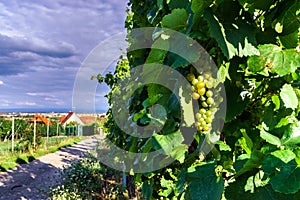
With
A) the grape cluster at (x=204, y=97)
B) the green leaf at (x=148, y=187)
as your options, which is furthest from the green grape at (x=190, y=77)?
the green leaf at (x=148, y=187)

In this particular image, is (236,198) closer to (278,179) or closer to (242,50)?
(278,179)

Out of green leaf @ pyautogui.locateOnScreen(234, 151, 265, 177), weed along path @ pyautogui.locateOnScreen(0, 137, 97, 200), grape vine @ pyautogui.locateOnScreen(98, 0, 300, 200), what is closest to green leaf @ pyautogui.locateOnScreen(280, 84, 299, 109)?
grape vine @ pyautogui.locateOnScreen(98, 0, 300, 200)

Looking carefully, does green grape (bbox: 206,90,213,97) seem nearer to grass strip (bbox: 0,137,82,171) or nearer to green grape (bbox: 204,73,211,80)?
green grape (bbox: 204,73,211,80)

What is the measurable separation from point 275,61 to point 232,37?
119 millimetres

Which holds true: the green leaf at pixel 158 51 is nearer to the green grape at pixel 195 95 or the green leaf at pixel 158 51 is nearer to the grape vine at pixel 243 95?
the grape vine at pixel 243 95

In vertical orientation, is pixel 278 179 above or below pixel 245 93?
below

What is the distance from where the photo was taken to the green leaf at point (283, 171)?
58cm

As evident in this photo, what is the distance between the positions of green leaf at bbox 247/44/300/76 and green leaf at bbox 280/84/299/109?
0.36 ft

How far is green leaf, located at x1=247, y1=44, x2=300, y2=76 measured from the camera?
2.46ft

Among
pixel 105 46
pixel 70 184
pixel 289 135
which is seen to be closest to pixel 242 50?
pixel 289 135

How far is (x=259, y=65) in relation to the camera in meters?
0.77

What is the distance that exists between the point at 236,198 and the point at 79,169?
7.54 metres

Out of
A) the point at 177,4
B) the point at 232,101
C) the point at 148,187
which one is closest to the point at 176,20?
the point at 177,4

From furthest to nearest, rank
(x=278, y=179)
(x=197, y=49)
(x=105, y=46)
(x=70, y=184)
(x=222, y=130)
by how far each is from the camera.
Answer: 1. (x=70, y=184)
2. (x=105, y=46)
3. (x=222, y=130)
4. (x=197, y=49)
5. (x=278, y=179)
